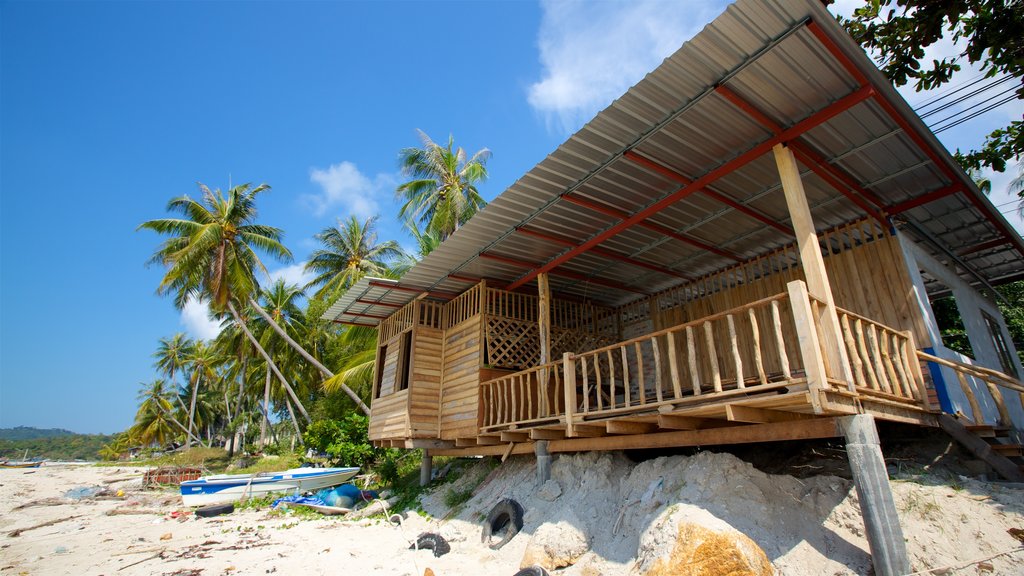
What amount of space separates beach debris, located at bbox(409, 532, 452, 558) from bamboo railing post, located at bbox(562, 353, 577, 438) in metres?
2.57

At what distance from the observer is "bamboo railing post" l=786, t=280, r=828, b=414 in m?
4.47

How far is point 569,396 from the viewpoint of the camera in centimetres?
733

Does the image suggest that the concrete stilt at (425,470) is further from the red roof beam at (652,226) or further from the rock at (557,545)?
the red roof beam at (652,226)

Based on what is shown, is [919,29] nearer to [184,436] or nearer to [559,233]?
[559,233]

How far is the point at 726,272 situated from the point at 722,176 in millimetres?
3570

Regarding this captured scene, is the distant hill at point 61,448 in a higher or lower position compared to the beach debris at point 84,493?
higher

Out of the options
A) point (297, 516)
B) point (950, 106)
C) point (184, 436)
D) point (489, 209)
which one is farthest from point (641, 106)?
point (184, 436)

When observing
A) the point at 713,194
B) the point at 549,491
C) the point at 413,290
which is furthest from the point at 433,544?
the point at 713,194

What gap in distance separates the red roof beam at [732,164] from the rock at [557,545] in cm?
433

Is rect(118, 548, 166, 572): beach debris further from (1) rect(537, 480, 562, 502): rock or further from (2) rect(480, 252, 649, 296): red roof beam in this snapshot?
(2) rect(480, 252, 649, 296): red roof beam

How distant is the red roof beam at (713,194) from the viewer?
6.42 m

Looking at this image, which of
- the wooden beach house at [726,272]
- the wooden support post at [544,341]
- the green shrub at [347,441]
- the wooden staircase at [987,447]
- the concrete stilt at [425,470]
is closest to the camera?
the wooden beach house at [726,272]

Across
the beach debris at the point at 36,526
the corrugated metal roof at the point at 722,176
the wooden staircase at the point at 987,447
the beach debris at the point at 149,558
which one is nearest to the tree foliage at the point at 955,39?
the corrugated metal roof at the point at 722,176

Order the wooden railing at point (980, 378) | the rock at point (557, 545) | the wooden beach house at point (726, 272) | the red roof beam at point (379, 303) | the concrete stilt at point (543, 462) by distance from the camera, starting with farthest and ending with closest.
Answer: the red roof beam at point (379, 303), the concrete stilt at point (543, 462), the rock at point (557, 545), the wooden railing at point (980, 378), the wooden beach house at point (726, 272)
